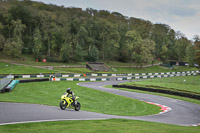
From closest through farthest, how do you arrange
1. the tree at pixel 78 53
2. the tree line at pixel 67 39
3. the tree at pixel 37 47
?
the tree at pixel 37 47
the tree line at pixel 67 39
the tree at pixel 78 53

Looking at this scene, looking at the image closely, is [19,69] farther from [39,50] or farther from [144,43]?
[144,43]

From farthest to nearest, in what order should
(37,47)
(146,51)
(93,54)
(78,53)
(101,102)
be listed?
(146,51), (93,54), (78,53), (37,47), (101,102)

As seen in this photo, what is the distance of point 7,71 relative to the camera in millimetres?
60125

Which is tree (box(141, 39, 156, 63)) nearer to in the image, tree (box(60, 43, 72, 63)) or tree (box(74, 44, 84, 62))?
tree (box(74, 44, 84, 62))

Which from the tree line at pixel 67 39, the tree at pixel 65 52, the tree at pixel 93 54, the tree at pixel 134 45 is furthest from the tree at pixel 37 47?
the tree at pixel 134 45

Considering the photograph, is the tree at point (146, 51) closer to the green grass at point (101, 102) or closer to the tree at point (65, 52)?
the tree at point (65, 52)

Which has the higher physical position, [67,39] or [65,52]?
[67,39]

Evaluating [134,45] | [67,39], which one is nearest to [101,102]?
[67,39]

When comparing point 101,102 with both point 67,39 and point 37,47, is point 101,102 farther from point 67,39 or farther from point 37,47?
point 67,39

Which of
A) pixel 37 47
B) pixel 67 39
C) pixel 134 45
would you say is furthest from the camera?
pixel 134 45

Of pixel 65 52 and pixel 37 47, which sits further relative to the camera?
pixel 65 52

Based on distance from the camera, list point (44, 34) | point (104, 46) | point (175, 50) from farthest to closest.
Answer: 1. point (175, 50)
2. point (104, 46)
3. point (44, 34)

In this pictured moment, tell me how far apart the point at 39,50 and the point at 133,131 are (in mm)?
82376

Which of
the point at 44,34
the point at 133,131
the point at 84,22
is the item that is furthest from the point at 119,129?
the point at 84,22
